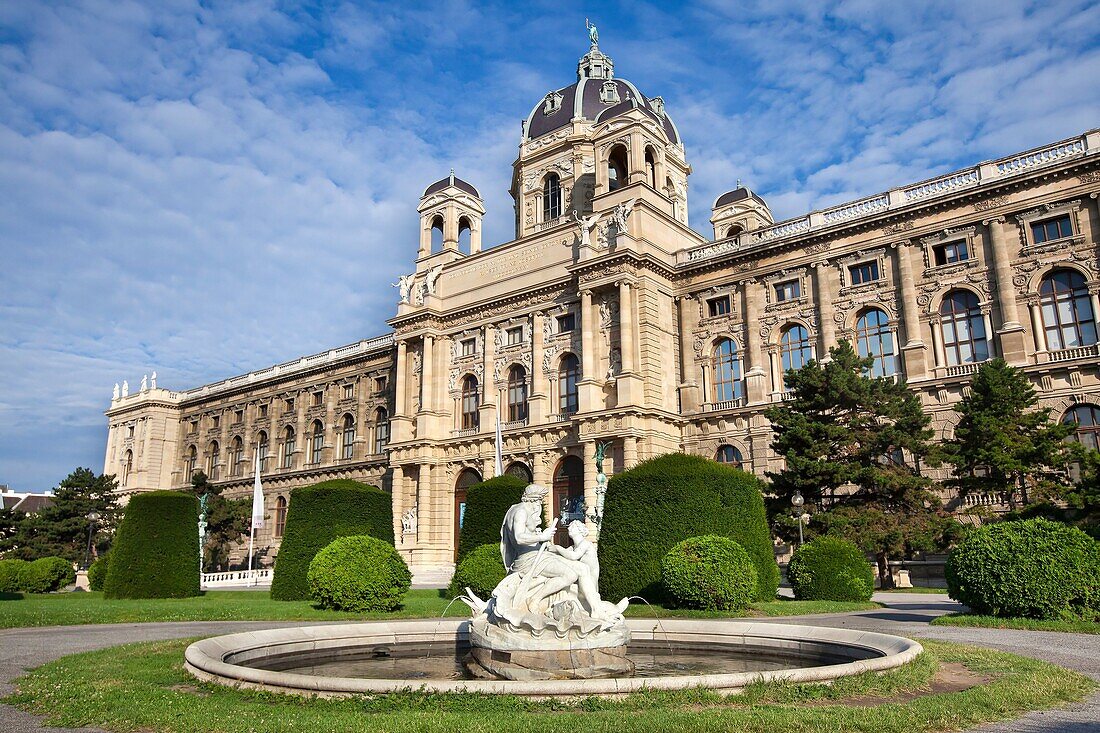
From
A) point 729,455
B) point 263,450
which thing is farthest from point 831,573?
point 263,450

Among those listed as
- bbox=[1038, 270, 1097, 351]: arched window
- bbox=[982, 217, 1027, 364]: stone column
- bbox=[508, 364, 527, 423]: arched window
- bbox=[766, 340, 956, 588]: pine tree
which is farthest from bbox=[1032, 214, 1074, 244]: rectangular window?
bbox=[508, 364, 527, 423]: arched window

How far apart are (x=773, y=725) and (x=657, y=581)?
1437 centimetres

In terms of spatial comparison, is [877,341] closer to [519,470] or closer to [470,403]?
[519,470]

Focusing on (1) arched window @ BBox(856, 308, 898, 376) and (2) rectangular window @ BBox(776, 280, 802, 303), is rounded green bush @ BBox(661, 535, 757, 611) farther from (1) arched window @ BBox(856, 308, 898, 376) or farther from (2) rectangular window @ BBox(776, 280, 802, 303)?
(2) rectangular window @ BBox(776, 280, 802, 303)

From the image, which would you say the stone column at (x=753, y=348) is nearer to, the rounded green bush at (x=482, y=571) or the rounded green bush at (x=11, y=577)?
the rounded green bush at (x=482, y=571)

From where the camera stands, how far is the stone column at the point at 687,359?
40.3 metres

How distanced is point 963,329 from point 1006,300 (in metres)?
2.03

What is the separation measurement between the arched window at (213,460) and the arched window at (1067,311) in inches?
2415

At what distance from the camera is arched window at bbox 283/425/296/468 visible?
206ft

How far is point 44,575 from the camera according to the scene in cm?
3353

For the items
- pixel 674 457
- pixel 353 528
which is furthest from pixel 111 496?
pixel 674 457

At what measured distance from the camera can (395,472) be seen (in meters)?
47.5

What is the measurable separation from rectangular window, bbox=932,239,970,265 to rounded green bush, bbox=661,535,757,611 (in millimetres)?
21252

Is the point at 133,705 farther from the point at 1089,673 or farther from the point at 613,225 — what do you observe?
the point at 613,225
